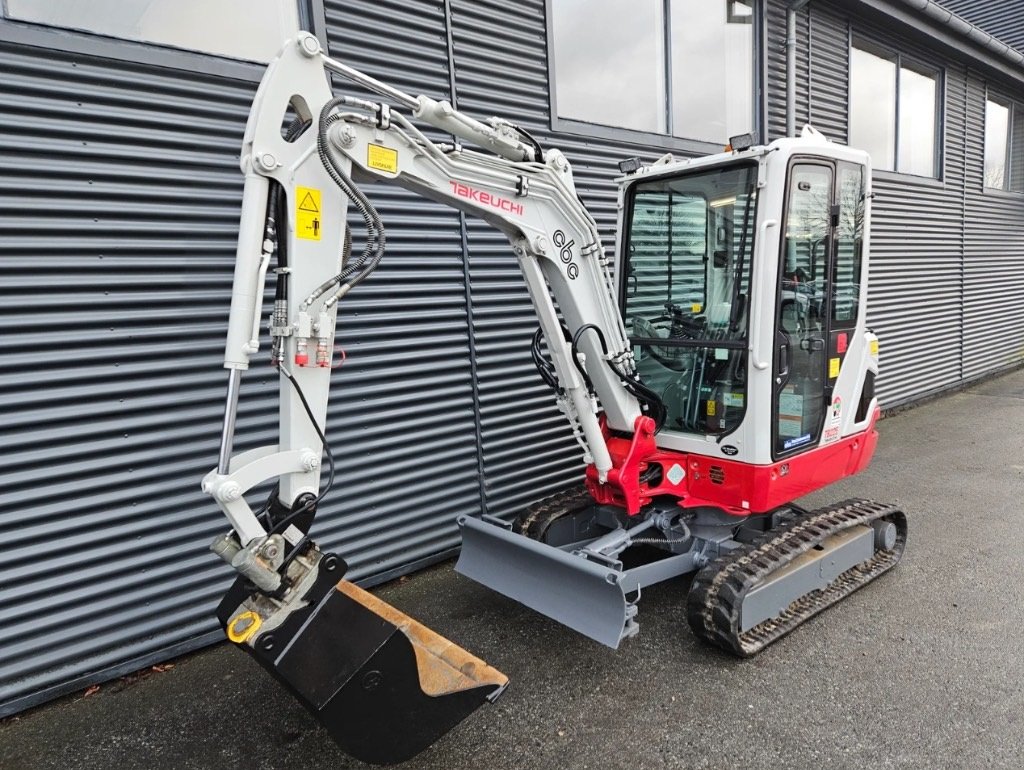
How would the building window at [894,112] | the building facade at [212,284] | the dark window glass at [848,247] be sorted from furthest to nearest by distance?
1. the building window at [894,112]
2. the dark window glass at [848,247]
3. the building facade at [212,284]

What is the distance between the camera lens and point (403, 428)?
4.41 m

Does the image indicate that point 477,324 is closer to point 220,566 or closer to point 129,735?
point 220,566

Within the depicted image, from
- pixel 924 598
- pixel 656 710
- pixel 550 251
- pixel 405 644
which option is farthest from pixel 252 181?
pixel 924 598

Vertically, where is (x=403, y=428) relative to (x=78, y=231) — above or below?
below

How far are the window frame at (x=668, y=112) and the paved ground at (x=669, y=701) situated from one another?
3126mm

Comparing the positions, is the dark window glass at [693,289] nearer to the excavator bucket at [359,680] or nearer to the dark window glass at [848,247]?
the dark window glass at [848,247]

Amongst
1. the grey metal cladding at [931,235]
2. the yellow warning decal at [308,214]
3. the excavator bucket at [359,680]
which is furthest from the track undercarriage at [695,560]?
the grey metal cladding at [931,235]

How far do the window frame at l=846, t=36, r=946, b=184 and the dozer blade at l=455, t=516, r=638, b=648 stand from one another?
6.92 metres

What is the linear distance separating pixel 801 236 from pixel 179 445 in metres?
3.57

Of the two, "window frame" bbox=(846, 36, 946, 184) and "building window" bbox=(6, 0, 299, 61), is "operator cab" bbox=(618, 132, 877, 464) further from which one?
"window frame" bbox=(846, 36, 946, 184)

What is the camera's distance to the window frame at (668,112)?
506 centimetres

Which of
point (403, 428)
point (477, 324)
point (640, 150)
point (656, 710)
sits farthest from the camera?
point (640, 150)

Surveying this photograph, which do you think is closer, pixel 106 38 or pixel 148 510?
pixel 106 38

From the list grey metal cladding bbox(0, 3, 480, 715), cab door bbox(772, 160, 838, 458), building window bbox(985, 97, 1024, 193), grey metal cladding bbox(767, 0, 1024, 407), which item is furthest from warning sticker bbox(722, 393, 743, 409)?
building window bbox(985, 97, 1024, 193)
